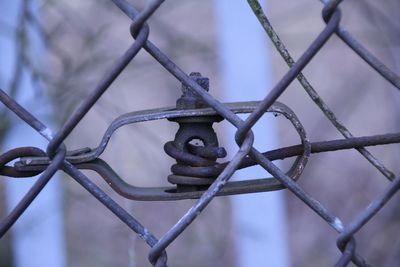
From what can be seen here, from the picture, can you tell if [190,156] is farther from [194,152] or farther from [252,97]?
[252,97]

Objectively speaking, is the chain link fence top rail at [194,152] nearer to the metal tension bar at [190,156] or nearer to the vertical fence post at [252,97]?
the metal tension bar at [190,156]

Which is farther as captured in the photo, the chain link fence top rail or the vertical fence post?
the vertical fence post

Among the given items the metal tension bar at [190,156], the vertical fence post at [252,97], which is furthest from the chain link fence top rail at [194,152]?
the vertical fence post at [252,97]

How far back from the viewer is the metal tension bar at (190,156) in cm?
80

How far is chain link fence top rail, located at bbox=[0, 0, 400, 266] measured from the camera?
2.49ft

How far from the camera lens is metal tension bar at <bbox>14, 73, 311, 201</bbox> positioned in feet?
2.61

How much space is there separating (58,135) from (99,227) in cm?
334

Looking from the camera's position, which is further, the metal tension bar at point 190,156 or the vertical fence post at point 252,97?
the vertical fence post at point 252,97

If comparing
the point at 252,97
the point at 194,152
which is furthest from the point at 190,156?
the point at 252,97

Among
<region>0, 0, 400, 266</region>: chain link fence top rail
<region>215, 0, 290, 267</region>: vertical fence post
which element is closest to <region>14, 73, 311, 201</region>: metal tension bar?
<region>0, 0, 400, 266</region>: chain link fence top rail

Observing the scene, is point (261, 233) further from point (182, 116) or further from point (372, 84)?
point (372, 84)

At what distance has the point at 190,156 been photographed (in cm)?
82

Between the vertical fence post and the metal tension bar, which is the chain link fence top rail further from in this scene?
the vertical fence post

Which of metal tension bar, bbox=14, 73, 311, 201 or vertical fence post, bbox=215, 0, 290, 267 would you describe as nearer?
metal tension bar, bbox=14, 73, 311, 201
